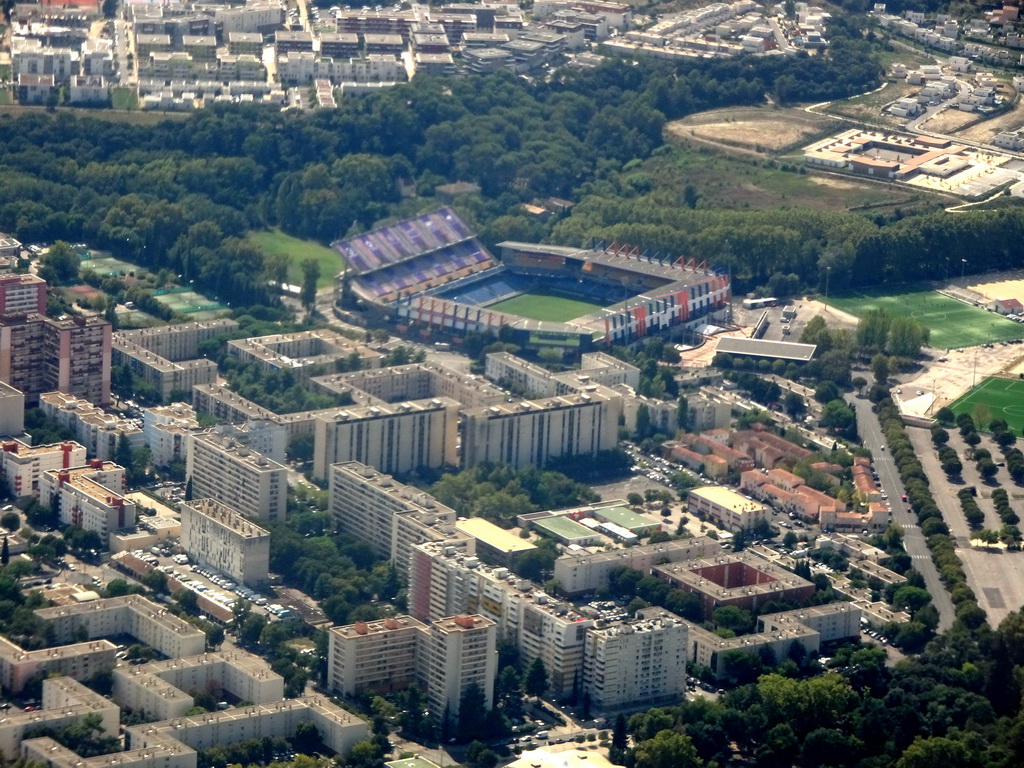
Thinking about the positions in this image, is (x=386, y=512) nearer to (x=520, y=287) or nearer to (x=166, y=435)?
(x=166, y=435)

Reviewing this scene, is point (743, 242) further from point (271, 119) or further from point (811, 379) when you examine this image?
point (271, 119)

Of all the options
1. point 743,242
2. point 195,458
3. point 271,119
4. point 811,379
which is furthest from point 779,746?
point 271,119

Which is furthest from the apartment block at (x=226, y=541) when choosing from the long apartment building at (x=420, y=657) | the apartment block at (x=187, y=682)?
the apartment block at (x=187, y=682)

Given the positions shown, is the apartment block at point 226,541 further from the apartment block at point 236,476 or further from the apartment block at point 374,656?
the apartment block at point 374,656

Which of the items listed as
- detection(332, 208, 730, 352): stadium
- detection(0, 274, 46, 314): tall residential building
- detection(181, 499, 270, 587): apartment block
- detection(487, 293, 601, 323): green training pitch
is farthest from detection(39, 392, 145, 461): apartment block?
detection(487, 293, 601, 323): green training pitch

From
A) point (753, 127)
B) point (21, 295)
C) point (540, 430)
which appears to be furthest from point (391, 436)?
point (753, 127)

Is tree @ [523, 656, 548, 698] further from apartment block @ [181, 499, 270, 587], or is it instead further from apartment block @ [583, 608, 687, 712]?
apartment block @ [181, 499, 270, 587]
